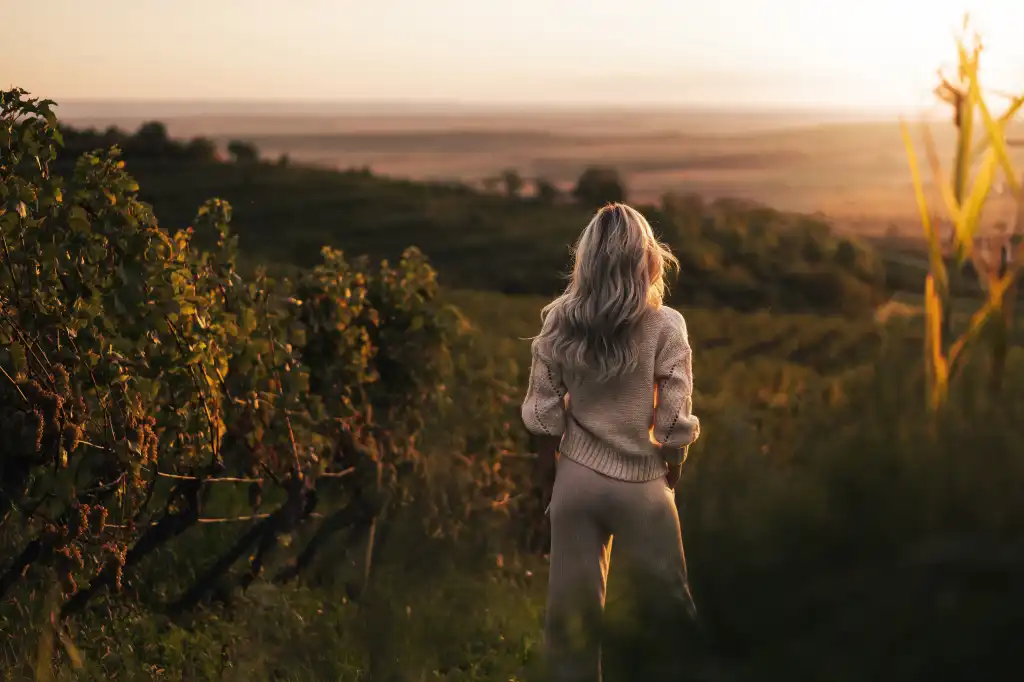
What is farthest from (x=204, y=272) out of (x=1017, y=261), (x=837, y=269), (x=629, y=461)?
(x=837, y=269)

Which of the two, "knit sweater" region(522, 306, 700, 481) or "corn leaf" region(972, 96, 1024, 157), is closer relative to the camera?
"corn leaf" region(972, 96, 1024, 157)

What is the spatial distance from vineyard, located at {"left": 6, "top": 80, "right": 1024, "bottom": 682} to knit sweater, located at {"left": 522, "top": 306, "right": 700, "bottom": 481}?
387mm

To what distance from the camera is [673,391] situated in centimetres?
443

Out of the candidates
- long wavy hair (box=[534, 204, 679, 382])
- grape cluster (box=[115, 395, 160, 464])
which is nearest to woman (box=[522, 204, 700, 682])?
long wavy hair (box=[534, 204, 679, 382])

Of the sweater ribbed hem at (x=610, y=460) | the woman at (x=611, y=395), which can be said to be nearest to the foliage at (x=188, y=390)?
the woman at (x=611, y=395)

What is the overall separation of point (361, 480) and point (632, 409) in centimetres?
408

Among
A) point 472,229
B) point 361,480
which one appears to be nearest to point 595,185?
point 472,229

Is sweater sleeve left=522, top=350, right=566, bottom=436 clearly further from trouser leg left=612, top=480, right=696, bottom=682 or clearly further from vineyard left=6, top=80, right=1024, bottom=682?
Result: trouser leg left=612, top=480, right=696, bottom=682

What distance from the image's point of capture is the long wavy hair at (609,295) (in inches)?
170

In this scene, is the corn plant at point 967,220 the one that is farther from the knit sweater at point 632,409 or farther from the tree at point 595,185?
the tree at point 595,185

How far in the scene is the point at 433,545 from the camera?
4.50m

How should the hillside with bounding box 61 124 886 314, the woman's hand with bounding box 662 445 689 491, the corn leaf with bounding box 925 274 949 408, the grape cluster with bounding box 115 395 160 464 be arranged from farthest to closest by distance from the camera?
the hillside with bounding box 61 124 886 314 < the grape cluster with bounding box 115 395 160 464 < the woman's hand with bounding box 662 445 689 491 < the corn leaf with bounding box 925 274 949 408

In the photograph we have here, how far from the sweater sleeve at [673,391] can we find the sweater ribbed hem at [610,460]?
11 centimetres

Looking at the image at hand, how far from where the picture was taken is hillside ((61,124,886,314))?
145 ft
